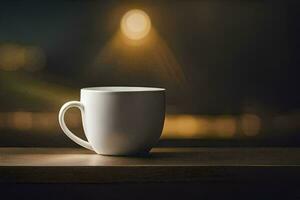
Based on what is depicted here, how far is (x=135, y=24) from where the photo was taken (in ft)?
2.74

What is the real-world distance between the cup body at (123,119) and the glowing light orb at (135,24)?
0.16m

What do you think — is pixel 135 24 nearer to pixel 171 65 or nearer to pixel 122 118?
pixel 171 65

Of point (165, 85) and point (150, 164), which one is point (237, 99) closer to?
point (165, 85)

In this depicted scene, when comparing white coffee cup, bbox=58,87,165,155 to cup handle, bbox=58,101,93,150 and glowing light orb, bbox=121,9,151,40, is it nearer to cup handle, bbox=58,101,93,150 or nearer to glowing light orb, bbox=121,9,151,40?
cup handle, bbox=58,101,93,150

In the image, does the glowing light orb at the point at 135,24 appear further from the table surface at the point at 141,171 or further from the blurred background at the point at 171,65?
the table surface at the point at 141,171

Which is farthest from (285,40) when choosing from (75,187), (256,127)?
(75,187)

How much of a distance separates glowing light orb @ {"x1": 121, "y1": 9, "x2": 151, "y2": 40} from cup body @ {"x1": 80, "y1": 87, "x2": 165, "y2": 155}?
0.16 meters

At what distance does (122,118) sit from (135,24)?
7.9 inches

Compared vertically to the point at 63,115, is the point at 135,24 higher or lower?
higher

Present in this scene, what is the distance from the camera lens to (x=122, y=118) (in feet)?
2.26

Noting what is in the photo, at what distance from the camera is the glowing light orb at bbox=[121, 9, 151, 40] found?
32.9 inches

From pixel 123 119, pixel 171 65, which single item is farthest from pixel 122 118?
pixel 171 65

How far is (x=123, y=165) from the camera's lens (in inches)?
25.5

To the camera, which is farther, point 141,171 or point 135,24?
point 135,24
